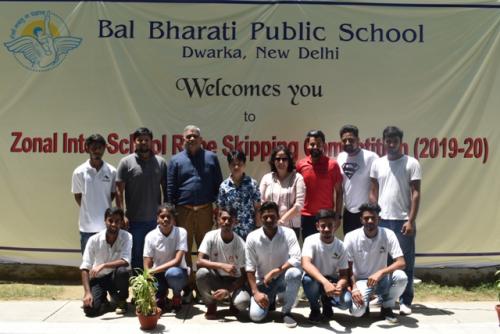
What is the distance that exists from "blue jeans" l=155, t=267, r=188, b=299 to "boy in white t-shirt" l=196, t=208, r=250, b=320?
182mm

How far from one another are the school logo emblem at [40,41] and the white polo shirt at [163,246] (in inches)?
93.3

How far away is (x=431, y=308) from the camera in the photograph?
5324 mm

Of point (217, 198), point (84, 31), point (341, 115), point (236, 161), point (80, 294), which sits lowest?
point (80, 294)

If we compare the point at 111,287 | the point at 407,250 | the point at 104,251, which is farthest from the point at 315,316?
the point at 104,251

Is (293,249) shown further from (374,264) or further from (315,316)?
(374,264)

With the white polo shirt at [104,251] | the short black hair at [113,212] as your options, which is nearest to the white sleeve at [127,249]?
the white polo shirt at [104,251]

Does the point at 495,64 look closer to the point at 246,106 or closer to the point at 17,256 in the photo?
the point at 246,106

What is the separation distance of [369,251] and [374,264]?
13 cm

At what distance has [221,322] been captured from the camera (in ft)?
15.6

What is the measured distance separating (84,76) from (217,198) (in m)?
2.11

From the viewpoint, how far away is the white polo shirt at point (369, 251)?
15.9ft

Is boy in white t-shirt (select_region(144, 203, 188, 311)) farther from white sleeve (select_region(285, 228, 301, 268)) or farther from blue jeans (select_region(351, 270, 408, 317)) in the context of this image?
blue jeans (select_region(351, 270, 408, 317))

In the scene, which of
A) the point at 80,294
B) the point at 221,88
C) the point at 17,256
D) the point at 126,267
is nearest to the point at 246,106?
the point at 221,88

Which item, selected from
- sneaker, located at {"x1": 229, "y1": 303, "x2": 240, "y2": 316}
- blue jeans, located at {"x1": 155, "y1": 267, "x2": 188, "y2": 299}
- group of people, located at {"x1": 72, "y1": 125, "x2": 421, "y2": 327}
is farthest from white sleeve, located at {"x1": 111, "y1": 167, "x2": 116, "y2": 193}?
sneaker, located at {"x1": 229, "y1": 303, "x2": 240, "y2": 316}
